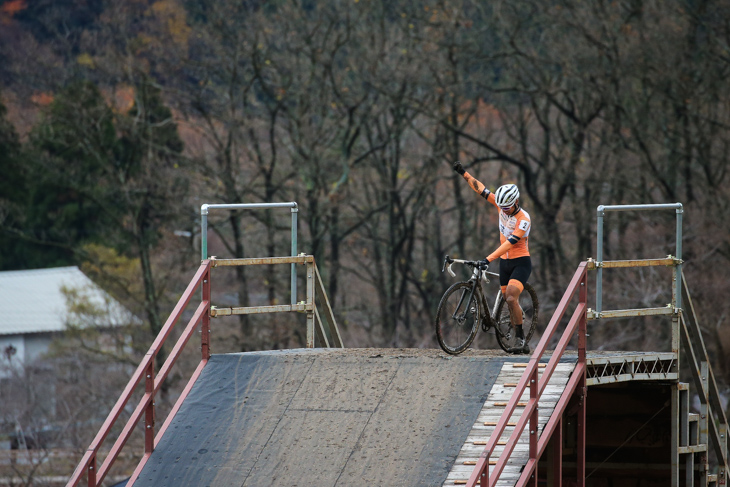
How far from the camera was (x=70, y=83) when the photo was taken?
130ft

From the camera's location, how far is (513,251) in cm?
982

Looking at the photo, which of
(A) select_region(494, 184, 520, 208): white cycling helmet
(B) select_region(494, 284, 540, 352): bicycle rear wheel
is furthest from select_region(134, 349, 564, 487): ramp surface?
(A) select_region(494, 184, 520, 208): white cycling helmet

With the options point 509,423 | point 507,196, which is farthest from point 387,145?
point 509,423

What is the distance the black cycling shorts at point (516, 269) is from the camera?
9.70 m

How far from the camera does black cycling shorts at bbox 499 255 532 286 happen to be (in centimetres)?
970

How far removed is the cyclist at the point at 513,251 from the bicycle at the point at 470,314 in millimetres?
100

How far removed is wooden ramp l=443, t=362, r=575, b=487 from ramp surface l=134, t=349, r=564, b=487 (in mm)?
71

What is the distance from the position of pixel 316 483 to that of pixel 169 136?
30205mm

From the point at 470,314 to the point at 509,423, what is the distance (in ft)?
4.91

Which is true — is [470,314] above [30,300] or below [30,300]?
above

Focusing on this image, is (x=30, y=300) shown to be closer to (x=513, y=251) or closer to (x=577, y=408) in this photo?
(x=513, y=251)

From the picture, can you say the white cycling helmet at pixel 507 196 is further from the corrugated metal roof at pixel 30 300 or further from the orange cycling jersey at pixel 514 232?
the corrugated metal roof at pixel 30 300

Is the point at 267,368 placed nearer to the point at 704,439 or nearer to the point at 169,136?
the point at 704,439

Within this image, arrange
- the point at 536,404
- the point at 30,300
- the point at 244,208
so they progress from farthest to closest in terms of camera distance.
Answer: the point at 30,300
the point at 244,208
the point at 536,404
